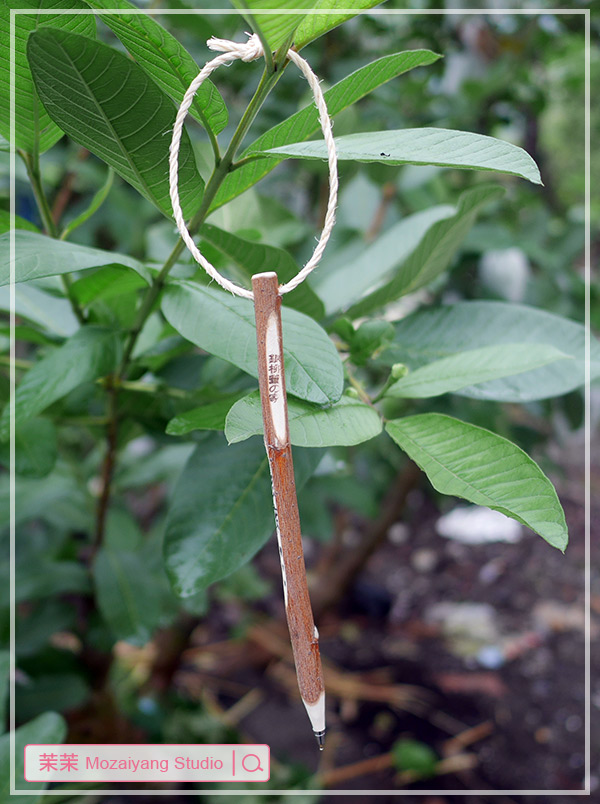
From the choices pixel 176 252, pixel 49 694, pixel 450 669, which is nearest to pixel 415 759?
pixel 450 669

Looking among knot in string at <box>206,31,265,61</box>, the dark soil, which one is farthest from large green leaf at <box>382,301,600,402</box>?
the dark soil

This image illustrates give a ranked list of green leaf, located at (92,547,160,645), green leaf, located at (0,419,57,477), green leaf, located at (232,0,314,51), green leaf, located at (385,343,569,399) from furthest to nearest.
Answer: green leaf, located at (92,547,160,645), green leaf, located at (0,419,57,477), green leaf, located at (385,343,569,399), green leaf, located at (232,0,314,51)

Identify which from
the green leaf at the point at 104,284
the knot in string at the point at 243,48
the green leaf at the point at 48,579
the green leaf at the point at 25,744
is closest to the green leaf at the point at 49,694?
the green leaf at the point at 48,579

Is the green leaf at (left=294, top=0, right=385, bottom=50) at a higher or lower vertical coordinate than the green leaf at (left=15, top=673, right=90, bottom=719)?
higher

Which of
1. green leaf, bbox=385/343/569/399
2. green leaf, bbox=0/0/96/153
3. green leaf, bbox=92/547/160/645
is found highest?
green leaf, bbox=0/0/96/153

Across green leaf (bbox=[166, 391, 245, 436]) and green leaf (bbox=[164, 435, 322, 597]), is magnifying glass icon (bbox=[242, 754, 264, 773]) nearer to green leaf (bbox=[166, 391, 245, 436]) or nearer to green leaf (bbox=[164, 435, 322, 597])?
green leaf (bbox=[164, 435, 322, 597])

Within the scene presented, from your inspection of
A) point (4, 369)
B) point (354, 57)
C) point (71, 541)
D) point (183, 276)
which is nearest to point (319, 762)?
point (71, 541)

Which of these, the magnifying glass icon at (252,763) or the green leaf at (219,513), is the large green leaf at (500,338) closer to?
the green leaf at (219,513)

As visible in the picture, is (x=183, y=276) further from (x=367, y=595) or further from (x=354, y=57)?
(x=367, y=595)
